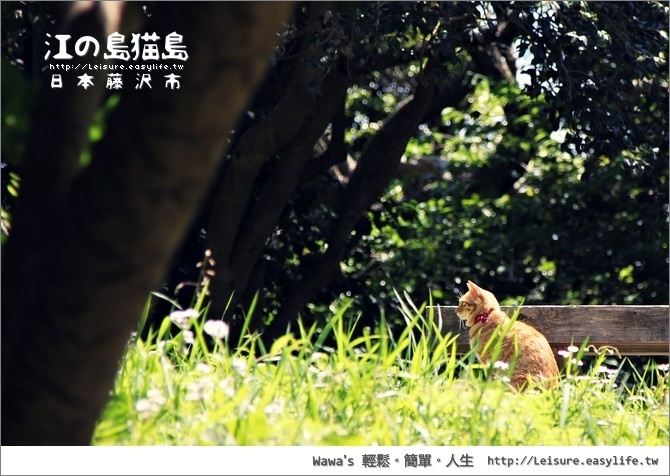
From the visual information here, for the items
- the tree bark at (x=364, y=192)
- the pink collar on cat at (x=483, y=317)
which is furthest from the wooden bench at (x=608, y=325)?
the tree bark at (x=364, y=192)

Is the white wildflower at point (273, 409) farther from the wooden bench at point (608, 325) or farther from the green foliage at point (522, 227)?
the green foliage at point (522, 227)

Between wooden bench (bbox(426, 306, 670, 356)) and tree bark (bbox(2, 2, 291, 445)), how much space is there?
234 centimetres

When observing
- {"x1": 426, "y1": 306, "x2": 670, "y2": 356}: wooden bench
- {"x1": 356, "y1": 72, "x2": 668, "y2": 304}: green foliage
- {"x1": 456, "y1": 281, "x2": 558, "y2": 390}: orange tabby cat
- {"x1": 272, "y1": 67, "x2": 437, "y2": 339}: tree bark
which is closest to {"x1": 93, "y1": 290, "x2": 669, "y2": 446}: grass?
{"x1": 456, "y1": 281, "x2": 558, "y2": 390}: orange tabby cat

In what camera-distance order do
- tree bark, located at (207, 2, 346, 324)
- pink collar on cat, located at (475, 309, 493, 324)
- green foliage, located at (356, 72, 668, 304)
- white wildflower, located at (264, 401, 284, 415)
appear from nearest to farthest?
white wildflower, located at (264, 401, 284, 415) → pink collar on cat, located at (475, 309, 493, 324) → tree bark, located at (207, 2, 346, 324) → green foliage, located at (356, 72, 668, 304)

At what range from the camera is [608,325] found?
4012mm

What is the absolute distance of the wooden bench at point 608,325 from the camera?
3990mm

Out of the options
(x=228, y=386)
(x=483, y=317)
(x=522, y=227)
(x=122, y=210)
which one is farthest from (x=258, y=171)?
(x=122, y=210)

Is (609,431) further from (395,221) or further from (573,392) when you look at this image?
(395,221)

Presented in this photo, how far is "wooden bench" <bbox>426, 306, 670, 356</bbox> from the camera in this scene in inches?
157

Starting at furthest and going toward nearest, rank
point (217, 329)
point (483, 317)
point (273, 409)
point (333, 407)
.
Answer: point (483, 317)
point (333, 407)
point (217, 329)
point (273, 409)

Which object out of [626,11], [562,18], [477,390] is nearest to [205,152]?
[477,390]

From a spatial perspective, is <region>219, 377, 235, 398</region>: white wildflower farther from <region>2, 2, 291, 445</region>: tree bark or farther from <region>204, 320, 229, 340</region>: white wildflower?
<region>2, 2, 291, 445</region>: tree bark

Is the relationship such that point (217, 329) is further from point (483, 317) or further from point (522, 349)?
point (483, 317)

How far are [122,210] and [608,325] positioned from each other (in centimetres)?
291
